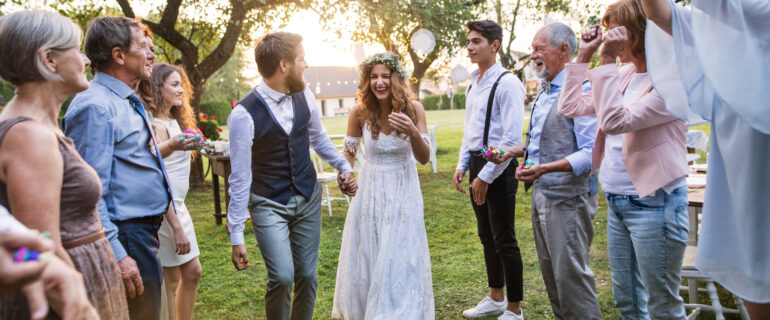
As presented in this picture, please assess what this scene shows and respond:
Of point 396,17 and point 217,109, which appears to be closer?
point 396,17

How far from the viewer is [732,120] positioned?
1512 millimetres

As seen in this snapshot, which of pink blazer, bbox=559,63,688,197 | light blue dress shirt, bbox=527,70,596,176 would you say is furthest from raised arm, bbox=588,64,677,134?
light blue dress shirt, bbox=527,70,596,176

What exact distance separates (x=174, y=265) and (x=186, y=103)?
1610 mm

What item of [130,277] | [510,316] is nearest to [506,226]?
[510,316]

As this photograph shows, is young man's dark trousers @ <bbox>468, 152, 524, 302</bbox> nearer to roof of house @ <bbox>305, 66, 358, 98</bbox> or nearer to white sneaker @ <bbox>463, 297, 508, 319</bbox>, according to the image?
white sneaker @ <bbox>463, 297, 508, 319</bbox>

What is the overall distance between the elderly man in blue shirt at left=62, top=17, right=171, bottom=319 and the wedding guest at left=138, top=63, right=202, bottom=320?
0.48 m

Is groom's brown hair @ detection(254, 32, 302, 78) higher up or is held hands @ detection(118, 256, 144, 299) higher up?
groom's brown hair @ detection(254, 32, 302, 78)

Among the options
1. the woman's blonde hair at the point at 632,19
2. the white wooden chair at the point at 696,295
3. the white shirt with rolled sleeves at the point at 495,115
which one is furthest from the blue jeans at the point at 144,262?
the white wooden chair at the point at 696,295

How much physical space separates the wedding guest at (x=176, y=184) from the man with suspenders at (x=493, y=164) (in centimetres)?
208

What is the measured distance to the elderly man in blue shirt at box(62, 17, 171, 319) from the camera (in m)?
2.23

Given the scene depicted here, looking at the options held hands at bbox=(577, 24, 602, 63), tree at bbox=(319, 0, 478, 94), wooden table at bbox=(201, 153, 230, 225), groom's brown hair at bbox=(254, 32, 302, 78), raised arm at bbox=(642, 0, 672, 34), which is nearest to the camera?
raised arm at bbox=(642, 0, 672, 34)

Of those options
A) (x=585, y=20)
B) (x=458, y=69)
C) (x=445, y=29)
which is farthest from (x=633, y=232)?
(x=585, y=20)

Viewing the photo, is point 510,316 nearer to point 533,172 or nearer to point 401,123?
point 533,172

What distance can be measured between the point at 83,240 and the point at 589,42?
2371mm
